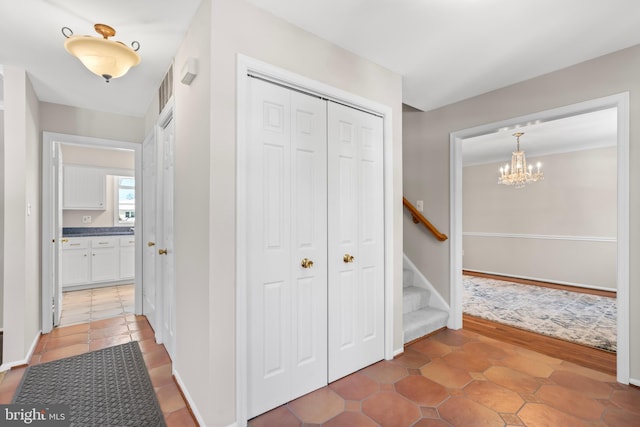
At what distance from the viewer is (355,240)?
2.39 metres

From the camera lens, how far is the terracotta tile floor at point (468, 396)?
1.83 metres

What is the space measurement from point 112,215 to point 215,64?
541 cm

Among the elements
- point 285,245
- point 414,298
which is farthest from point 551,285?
point 285,245

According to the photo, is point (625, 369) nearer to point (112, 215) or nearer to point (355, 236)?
point (355, 236)

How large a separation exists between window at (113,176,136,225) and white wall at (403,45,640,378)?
208 inches

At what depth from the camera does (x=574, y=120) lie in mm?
3900

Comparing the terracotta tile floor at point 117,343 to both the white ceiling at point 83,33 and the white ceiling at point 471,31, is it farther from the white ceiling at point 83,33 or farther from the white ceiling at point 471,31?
the white ceiling at point 471,31

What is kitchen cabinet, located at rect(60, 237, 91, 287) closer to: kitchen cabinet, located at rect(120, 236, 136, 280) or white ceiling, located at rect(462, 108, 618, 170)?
kitchen cabinet, located at rect(120, 236, 136, 280)

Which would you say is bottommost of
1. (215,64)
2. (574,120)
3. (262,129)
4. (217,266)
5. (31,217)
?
(217,266)

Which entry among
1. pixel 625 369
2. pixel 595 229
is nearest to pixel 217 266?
pixel 625 369

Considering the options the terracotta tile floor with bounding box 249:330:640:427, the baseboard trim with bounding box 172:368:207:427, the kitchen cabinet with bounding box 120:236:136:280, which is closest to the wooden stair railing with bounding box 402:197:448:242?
the terracotta tile floor with bounding box 249:330:640:427

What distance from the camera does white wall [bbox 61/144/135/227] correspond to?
5332 mm

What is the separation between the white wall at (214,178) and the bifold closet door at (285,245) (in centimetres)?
15

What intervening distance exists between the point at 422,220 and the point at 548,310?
2201 mm
